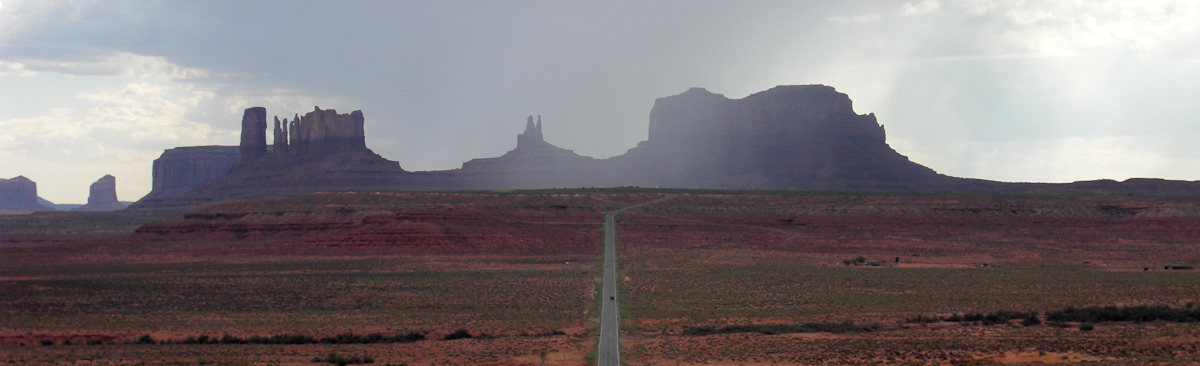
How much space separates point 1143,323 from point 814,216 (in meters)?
60.7

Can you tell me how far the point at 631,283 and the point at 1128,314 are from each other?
989 inches

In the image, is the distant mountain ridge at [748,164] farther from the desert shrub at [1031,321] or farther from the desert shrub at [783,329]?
the desert shrub at [783,329]

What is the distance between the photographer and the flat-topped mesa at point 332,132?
19138 cm

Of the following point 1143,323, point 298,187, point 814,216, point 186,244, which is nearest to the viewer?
point 1143,323

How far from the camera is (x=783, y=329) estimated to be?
123 feet

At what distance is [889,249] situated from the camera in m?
79.5

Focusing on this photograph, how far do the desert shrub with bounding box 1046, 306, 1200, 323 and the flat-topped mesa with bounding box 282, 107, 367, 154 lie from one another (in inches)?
6530

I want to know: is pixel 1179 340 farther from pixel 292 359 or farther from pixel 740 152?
pixel 740 152

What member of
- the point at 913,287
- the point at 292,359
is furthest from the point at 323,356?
the point at 913,287

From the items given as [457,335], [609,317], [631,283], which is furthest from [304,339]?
[631,283]

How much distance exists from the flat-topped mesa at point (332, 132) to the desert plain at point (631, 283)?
3161 inches

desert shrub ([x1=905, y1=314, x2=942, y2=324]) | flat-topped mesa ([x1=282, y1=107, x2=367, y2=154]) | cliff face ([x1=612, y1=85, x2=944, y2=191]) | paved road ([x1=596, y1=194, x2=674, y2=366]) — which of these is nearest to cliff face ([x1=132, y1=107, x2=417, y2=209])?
flat-topped mesa ([x1=282, y1=107, x2=367, y2=154])

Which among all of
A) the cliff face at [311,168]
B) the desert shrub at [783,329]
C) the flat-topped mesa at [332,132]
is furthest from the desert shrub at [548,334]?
the flat-topped mesa at [332,132]

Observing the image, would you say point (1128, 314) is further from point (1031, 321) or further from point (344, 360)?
point (344, 360)
